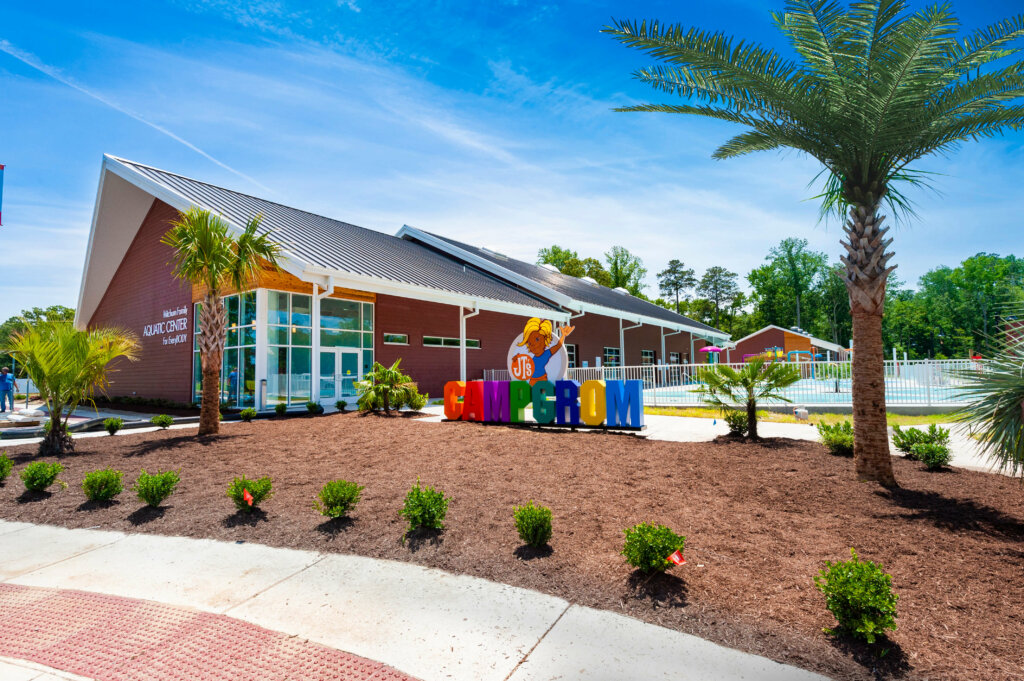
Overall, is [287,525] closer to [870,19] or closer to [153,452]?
[153,452]

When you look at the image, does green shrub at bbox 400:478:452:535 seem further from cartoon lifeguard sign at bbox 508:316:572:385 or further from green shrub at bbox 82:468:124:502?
cartoon lifeguard sign at bbox 508:316:572:385

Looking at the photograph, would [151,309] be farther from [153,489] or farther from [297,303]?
[153,489]

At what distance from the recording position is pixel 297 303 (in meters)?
16.9

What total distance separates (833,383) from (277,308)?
19124 mm

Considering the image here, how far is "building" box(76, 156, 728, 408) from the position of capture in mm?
16234

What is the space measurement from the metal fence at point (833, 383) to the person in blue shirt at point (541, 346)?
3138 millimetres

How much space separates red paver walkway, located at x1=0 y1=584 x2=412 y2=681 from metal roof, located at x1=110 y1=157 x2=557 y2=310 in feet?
39.2

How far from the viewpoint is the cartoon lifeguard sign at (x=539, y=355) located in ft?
40.7

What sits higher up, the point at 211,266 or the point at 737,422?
the point at 211,266

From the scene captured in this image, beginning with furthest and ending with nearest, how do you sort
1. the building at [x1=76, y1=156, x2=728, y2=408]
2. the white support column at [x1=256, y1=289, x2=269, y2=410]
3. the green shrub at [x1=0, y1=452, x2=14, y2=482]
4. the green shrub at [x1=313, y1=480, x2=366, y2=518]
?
the building at [x1=76, y1=156, x2=728, y2=408] < the white support column at [x1=256, y1=289, x2=269, y2=410] < the green shrub at [x1=0, y1=452, x2=14, y2=482] < the green shrub at [x1=313, y1=480, x2=366, y2=518]

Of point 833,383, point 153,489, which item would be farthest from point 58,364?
point 833,383

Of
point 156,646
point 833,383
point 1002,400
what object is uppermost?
point 1002,400

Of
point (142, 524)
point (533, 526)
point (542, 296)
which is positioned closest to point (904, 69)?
point (533, 526)

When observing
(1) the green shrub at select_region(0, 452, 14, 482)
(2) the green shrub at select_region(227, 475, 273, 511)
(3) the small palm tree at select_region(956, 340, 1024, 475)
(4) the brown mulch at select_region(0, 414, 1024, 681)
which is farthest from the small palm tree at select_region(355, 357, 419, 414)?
(3) the small palm tree at select_region(956, 340, 1024, 475)
